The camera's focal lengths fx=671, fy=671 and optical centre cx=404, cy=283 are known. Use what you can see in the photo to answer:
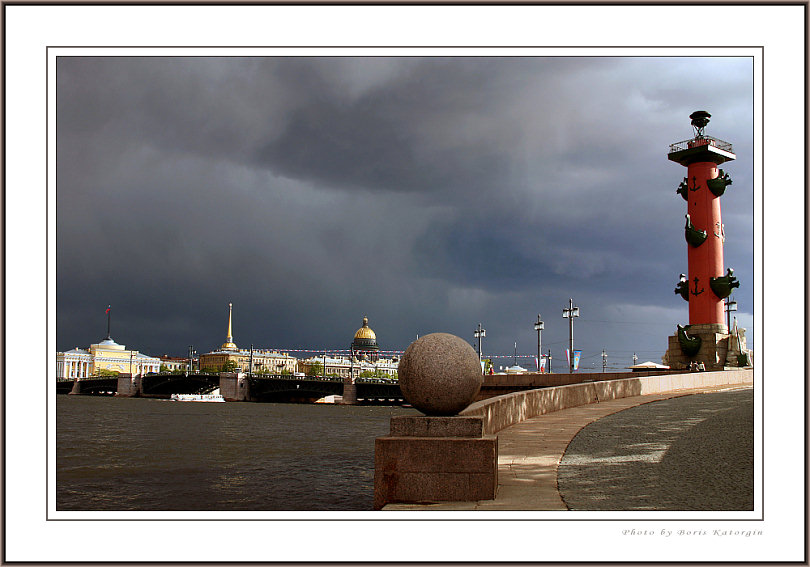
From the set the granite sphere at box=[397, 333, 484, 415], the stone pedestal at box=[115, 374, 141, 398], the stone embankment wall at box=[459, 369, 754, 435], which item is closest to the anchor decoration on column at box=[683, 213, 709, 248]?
the stone embankment wall at box=[459, 369, 754, 435]

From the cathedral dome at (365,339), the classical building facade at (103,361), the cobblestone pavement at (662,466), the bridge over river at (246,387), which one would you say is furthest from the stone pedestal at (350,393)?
the cathedral dome at (365,339)

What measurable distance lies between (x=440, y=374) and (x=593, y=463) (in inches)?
106

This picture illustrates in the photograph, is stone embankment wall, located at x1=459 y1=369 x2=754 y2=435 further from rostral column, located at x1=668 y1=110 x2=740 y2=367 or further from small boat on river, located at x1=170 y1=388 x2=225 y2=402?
small boat on river, located at x1=170 y1=388 x2=225 y2=402

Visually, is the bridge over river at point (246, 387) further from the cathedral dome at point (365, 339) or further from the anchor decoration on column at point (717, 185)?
the cathedral dome at point (365, 339)

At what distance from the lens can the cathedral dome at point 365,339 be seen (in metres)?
193

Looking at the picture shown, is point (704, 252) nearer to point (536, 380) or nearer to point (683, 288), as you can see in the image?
point (683, 288)

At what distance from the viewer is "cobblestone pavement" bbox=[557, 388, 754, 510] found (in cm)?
612

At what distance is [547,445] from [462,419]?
3.73 meters

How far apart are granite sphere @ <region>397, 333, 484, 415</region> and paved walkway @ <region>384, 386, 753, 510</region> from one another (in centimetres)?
101

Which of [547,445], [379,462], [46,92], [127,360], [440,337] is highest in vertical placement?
[46,92]

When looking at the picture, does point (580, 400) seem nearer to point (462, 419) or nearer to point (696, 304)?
point (462, 419)

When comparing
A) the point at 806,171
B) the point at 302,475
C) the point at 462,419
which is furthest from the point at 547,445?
the point at 302,475

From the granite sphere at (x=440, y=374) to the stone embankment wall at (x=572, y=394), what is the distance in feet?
1.26

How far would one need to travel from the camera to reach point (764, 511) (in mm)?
4734
